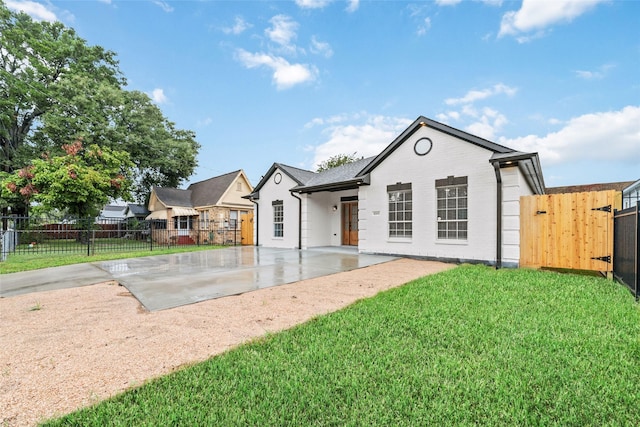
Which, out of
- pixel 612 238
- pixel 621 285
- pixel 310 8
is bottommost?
pixel 621 285

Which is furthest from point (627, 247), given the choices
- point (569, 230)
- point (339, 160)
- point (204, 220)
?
point (339, 160)

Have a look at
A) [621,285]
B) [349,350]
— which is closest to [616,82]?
[621,285]

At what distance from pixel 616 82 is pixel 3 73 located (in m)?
32.1

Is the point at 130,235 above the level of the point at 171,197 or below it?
below

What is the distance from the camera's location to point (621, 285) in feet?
18.3

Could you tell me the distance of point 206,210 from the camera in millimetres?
21156

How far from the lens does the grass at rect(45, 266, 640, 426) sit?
193 cm

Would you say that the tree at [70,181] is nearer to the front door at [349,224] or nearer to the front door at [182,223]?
the front door at [182,223]

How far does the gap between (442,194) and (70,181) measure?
18.7 m

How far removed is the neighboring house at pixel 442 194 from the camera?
26.3 ft

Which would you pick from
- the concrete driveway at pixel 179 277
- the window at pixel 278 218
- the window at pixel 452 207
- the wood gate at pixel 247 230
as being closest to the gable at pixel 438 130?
the window at pixel 452 207

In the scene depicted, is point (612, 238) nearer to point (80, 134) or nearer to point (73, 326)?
point (73, 326)

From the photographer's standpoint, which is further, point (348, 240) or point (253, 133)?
point (253, 133)

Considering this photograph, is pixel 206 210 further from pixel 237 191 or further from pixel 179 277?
pixel 179 277
